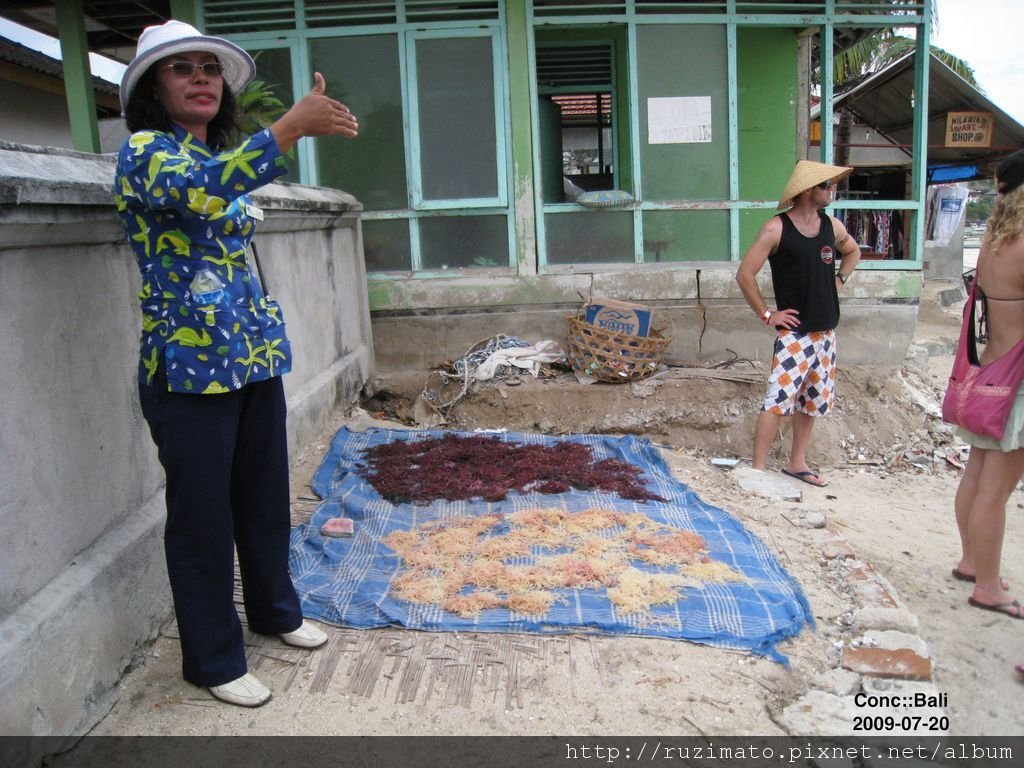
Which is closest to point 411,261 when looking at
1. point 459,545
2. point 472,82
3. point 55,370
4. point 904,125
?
point 472,82

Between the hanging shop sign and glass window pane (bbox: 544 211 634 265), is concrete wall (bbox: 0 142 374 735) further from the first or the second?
the hanging shop sign

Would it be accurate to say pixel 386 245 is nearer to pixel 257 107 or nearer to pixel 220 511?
pixel 257 107

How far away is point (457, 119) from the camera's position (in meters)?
6.75

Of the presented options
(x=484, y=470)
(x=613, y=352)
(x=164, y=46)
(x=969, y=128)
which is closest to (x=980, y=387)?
(x=484, y=470)

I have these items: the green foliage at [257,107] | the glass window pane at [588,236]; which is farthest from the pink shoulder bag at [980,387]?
the green foliage at [257,107]

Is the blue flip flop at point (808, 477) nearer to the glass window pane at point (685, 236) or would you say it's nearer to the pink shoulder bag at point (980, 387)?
the pink shoulder bag at point (980, 387)

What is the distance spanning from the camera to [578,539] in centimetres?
372

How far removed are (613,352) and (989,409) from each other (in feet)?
10.3

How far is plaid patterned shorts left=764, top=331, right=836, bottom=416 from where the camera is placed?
16.0 feet

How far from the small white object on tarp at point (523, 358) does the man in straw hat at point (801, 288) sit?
6.80 ft

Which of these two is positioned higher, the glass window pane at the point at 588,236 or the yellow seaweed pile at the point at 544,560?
the glass window pane at the point at 588,236

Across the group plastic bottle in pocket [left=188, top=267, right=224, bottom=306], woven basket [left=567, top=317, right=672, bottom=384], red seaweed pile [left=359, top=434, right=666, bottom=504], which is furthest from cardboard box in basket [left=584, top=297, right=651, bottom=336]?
plastic bottle in pocket [left=188, top=267, right=224, bottom=306]

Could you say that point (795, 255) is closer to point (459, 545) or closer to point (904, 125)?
point (459, 545)

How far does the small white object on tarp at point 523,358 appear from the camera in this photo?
6.48 meters
